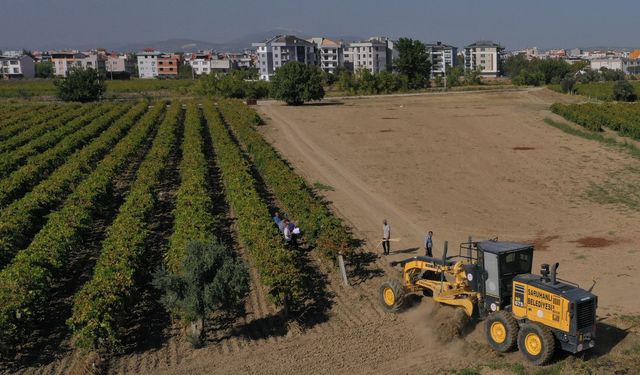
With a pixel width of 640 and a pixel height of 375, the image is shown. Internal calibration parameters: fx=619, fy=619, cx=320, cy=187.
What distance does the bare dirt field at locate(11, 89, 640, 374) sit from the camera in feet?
42.6

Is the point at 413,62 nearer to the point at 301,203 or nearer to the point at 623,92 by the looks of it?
the point at 623,92

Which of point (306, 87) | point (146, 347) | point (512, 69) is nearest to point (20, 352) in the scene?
point (146, 347)

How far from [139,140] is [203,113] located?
873 inches

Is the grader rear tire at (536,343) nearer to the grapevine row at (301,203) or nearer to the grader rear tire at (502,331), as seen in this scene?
the grader rear tire at (502,331)

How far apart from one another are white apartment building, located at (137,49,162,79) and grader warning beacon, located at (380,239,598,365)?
193584 millimetres

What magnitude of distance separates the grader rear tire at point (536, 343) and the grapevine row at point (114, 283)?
8.27 metres

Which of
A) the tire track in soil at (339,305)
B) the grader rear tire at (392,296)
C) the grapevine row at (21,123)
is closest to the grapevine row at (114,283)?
the tire track in soil at (339,305)

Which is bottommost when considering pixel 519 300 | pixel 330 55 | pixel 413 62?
pixel 519 300

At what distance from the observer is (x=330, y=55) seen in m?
179

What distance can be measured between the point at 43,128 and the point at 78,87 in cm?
3509

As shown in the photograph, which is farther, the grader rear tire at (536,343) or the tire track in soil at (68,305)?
the tire track in soil at (68,305)

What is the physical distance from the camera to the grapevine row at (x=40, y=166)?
26109 millimetres

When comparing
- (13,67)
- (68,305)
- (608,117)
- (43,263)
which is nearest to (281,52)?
(13,67)

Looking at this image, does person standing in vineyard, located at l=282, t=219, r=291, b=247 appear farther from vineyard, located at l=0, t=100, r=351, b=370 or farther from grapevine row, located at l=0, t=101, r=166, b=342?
grapevine row, located at l=0, t=101, r=166, b=342
